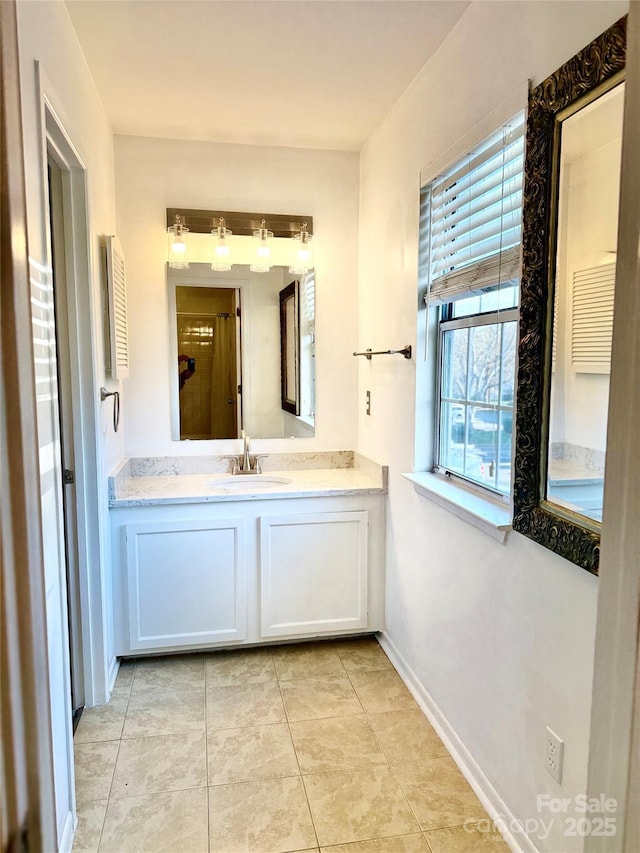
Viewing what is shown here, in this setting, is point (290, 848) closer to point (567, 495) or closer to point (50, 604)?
point (50, 604)

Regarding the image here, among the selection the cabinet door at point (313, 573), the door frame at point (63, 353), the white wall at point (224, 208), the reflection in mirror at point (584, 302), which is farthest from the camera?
the white wall at point (224, 208)

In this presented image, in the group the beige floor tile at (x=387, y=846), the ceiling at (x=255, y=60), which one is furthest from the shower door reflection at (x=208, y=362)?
the beige floor tile at (x=387, y=846)

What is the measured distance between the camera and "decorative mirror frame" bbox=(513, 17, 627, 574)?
1302mm

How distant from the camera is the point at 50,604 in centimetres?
146

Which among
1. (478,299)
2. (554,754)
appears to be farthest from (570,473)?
(478,299)

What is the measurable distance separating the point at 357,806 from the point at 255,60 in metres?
2.66

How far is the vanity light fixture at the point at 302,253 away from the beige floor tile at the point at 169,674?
208 cm

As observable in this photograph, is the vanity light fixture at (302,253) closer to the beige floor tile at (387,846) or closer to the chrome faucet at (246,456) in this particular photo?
the chrome faucet at (246,456)

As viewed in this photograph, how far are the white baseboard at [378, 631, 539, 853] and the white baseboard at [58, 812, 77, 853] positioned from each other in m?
1.24

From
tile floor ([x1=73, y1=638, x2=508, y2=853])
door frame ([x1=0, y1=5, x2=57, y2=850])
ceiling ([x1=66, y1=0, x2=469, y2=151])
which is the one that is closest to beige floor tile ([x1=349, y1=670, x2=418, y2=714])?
tile floor ([x1=73, y1=638, x2=508, y2=853])

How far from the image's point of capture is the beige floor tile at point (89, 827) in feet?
5.19

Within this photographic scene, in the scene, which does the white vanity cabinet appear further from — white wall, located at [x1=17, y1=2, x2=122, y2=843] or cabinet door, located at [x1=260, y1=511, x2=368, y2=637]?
white wall, located at [x1=17, y1=2, x2=122, y2=843]

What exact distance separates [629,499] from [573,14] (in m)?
1.26

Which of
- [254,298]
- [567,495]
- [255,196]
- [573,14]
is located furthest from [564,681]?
[255,196]
